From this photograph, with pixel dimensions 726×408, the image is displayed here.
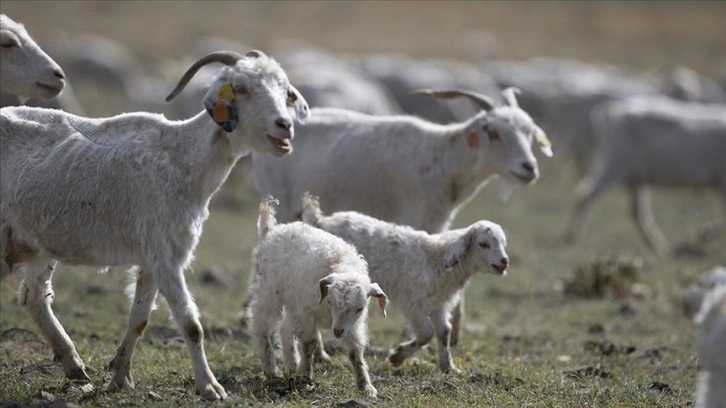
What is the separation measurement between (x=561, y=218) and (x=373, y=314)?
873cm

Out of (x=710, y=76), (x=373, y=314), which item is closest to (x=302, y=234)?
(x=373, y=314)

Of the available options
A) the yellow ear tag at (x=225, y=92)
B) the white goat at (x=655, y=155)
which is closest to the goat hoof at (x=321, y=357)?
the yellow ear tag at (x=225, y=92)

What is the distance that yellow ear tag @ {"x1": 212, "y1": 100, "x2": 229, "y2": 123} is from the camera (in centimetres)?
665

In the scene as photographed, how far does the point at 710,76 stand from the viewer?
40.1 meters

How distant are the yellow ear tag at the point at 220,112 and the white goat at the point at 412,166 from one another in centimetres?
315

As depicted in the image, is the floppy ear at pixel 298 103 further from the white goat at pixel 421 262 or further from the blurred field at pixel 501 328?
the blurred field at pixel 501 328

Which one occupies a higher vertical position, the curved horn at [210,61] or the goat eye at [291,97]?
the curved horn at [210,61]

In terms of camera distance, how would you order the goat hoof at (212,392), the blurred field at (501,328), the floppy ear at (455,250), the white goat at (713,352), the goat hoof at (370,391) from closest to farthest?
the white goat at (713,352), the goat hoof at (212,392), the goat hoof at (370,391), the blurred field at (501,328), the floppy ear at (455,250)

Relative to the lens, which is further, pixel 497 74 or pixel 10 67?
pixel 497 74

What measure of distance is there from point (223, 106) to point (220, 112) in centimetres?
4

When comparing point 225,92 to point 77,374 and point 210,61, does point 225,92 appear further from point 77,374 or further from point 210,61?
point 77,374

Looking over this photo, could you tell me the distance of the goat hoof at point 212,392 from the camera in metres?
6.46

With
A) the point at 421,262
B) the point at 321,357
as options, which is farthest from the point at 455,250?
the point at 321,357

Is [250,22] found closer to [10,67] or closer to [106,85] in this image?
[106,85]
